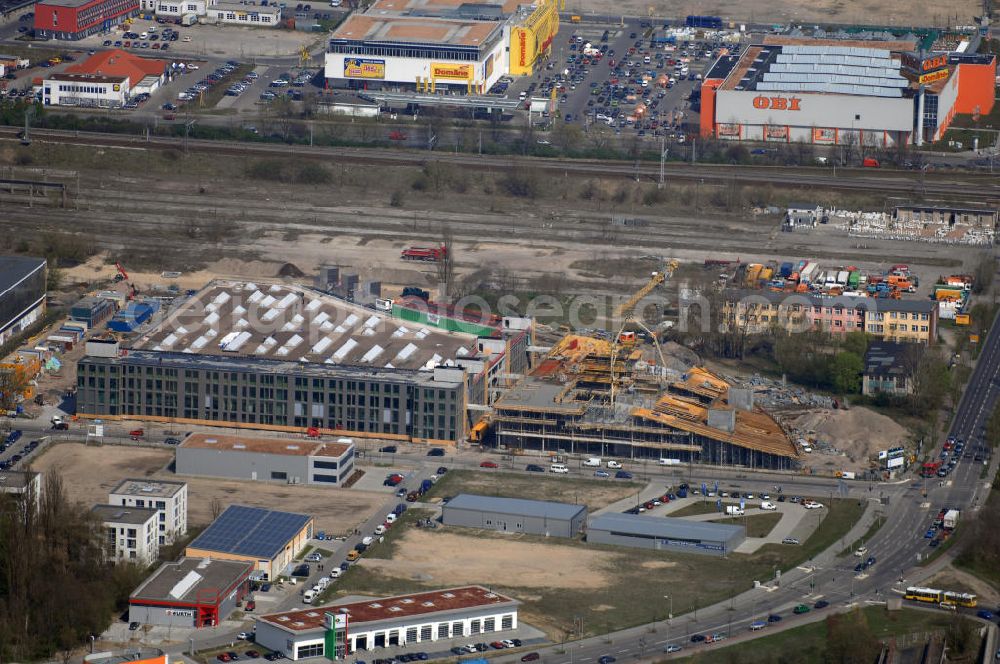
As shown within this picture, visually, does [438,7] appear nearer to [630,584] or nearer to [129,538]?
[129,538]

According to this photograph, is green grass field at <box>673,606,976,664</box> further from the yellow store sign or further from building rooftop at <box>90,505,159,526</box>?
the yellow store sign

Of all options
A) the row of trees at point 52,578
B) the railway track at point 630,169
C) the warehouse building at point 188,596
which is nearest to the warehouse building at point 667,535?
the warehouse building at point 188,596

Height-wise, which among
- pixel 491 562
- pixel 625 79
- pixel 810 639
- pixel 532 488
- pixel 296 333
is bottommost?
pixel 810 639

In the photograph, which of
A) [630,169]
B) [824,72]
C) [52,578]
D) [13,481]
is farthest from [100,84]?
[52,578]

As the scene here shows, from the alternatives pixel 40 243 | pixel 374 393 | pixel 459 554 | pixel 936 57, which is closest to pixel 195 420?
pixel 374 393

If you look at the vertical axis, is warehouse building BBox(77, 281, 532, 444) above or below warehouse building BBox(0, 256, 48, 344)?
below

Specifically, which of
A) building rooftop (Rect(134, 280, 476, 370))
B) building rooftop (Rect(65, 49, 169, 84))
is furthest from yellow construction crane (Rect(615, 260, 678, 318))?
building rooftop (Rect(65, 49, 169, 84))

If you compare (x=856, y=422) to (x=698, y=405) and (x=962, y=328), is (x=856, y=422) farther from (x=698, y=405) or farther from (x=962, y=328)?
(x=962, y=328)

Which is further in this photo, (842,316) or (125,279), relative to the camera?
(125,279)
